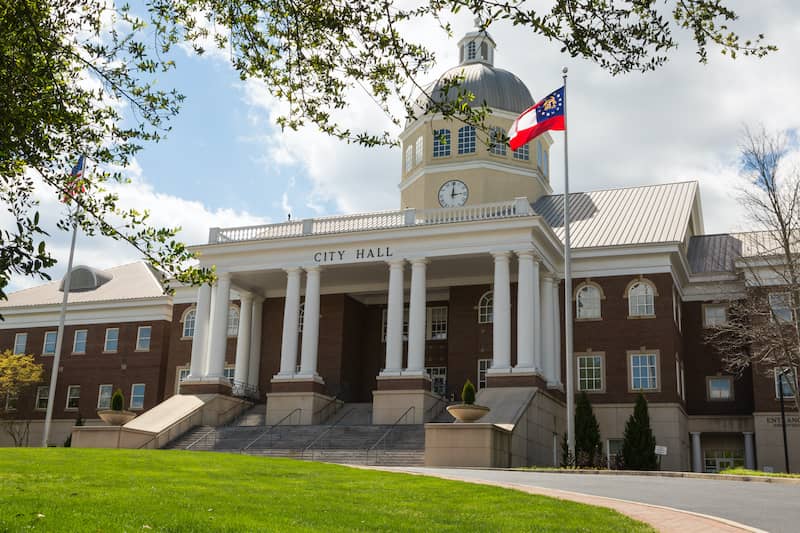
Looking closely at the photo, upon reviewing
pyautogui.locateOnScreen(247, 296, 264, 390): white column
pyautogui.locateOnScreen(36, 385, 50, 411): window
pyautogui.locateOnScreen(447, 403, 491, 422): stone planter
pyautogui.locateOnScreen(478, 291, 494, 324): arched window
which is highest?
pyautogui.locateOnScreen(478, 291, 494, 324): arched window

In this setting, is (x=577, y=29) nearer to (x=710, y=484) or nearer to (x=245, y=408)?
(x=710, y=484)

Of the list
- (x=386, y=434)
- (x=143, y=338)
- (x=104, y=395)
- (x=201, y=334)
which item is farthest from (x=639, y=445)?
(x=104, y=395)

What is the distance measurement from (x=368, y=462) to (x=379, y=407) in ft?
19.6

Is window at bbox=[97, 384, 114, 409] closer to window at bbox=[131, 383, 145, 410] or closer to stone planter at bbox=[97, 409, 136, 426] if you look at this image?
window at bbox=[131, 383, 145, 410]

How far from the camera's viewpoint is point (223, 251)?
4316 cm

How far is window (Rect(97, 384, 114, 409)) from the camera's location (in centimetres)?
5344

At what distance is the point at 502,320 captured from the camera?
37.2 meters

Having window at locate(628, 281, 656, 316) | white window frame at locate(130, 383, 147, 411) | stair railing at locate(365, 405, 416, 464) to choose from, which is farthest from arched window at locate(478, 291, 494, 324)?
white window frame at locate(130, 383, 147, 411)

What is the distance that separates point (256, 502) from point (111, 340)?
4379 cm

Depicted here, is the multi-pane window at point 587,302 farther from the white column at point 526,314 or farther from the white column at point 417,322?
the white column at point 417,322

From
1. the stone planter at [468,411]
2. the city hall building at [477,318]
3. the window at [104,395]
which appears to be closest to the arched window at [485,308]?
the city hall building at [477,318]

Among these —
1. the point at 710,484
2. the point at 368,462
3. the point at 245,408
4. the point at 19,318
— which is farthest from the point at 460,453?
the point at 19,318

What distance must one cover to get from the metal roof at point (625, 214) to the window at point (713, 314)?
159 inches

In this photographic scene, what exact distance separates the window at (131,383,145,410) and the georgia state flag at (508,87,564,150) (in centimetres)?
2944
